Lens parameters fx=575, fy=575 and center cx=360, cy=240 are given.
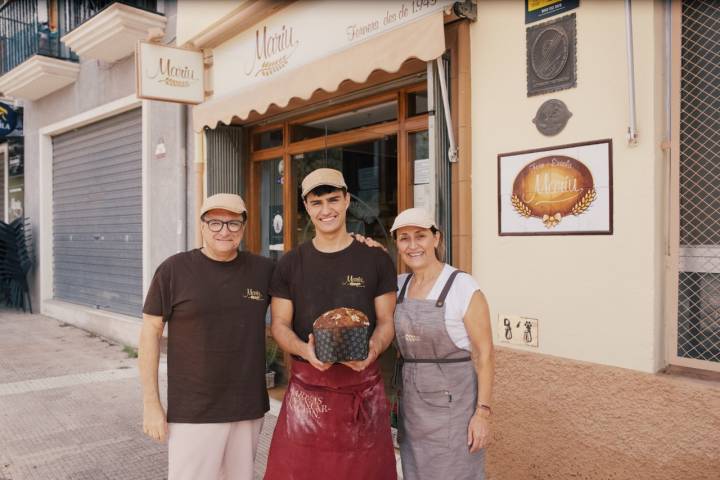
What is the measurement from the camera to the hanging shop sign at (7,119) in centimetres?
1158

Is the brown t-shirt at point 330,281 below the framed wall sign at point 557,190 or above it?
below

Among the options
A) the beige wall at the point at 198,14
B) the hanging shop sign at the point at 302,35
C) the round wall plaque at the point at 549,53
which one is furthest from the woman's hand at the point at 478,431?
the beige wall at the point at 198,14

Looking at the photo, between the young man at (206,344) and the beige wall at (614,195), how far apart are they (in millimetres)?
1824

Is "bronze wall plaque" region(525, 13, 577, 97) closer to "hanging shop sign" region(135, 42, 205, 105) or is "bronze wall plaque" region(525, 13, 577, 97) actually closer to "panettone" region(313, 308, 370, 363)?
"panettone" region(313, 308, 370, 363)

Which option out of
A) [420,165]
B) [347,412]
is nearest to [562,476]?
[347,412]

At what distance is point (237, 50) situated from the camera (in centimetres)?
627

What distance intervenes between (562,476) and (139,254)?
7.01m

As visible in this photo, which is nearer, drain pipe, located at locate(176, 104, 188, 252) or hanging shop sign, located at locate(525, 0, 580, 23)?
hanging shop sign, located at locate(525, 0, 580, 23)

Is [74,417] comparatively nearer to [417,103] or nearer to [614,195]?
[417,103]

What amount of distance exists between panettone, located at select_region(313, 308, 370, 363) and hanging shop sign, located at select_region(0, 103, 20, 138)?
12.0 m

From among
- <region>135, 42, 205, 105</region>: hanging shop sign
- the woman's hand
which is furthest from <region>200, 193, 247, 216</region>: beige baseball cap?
<region>135, 42, 205, 105</region>: hanging shop sign

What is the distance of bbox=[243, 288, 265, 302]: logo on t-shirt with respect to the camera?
261cm

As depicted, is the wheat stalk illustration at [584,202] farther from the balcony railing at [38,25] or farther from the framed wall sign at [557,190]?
the balcony railing at [38,25]

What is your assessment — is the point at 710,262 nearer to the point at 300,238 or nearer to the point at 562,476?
the point at 562,476
